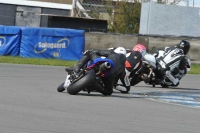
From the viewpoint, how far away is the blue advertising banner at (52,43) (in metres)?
23.3

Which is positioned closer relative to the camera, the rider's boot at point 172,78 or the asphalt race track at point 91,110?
Result: the asphalt race track at point 91,110

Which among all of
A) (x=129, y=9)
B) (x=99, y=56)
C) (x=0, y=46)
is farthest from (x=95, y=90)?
(x=129, y=9)

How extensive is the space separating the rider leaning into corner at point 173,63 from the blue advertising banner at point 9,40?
8402mm

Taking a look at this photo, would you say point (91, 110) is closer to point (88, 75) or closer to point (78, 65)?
point (88, 75)

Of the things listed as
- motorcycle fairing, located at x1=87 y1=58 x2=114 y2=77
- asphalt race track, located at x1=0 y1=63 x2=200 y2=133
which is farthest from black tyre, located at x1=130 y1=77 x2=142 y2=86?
motorcycle fairing, located at x1=87 y1=58 x2=114 y2=77

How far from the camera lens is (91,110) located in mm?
9438

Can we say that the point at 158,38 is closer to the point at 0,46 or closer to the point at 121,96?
the point at 0,46

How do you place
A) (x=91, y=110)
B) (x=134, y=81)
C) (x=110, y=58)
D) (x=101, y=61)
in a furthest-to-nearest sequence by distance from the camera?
(x=134, y=81) < (x=110, y=58) < (x=101, y=61) < (x=91, y=110)

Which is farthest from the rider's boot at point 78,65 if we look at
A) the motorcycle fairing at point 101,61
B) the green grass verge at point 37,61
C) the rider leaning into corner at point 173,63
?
the green grass verge at point 37,61

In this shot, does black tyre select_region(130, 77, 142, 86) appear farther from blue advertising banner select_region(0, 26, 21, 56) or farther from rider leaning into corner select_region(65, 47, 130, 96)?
blue advertising banner select_region(0, 26, 21, 56)

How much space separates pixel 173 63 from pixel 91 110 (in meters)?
6.83

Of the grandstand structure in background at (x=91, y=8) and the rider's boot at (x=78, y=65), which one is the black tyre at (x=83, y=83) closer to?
the rider's boot at (x=78, y=65)

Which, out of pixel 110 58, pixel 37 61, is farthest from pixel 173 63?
pixel 37 61

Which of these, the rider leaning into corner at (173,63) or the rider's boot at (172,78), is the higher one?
the rider leaning into corner at (173,63)
